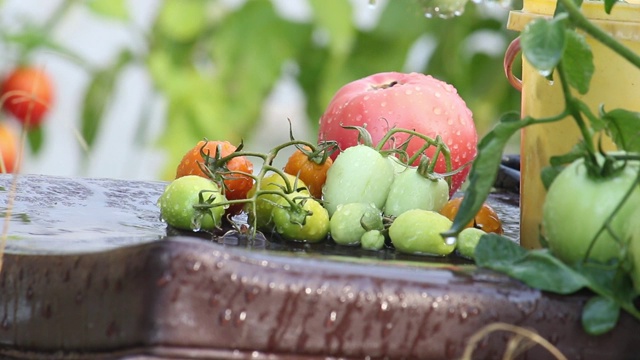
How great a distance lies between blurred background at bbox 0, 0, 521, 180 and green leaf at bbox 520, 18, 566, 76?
171 centimetres

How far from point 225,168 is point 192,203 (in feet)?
0.21

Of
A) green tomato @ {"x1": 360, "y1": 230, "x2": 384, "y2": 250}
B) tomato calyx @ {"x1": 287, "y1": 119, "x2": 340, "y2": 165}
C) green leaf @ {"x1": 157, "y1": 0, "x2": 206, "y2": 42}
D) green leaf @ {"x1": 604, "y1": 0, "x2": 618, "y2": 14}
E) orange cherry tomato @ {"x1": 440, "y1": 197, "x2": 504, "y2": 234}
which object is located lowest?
green tomato @ {"x1": 360, "y1": 230, "x2": 384, "y2": 250}

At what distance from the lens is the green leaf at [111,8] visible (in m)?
2.51

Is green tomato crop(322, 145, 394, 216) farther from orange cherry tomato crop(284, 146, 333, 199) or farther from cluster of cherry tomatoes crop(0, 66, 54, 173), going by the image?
cluster of cherry tomatoes crop(0, 66, 54, 173)

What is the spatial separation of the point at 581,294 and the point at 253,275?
23 centimetres

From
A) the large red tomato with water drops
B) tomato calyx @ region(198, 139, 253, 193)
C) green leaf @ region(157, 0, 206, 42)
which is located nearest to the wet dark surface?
tomato calyx @ region(198, 139, 253, 193)

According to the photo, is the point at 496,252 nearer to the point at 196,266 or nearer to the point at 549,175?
the point at 549,175

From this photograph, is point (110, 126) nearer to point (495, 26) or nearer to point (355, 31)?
point (355, 31)

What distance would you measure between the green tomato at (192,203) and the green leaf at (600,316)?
34cm

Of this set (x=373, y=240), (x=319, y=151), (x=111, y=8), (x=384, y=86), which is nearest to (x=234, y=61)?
(x=111, y=8)

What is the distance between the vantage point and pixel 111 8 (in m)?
2.53

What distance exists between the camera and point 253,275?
69cm

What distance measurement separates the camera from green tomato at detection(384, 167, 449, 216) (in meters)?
0.96

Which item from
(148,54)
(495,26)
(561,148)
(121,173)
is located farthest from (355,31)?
(561,148)
